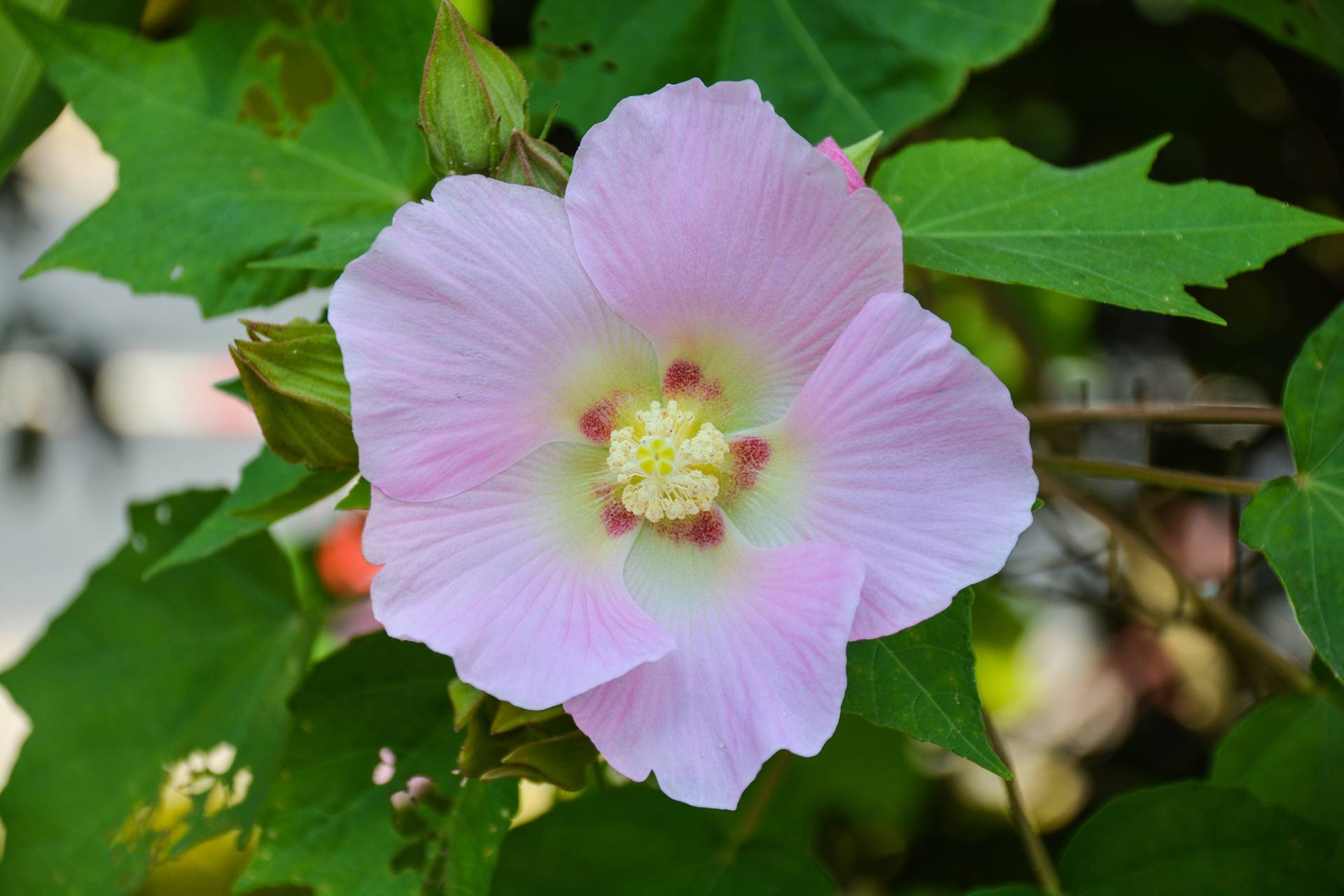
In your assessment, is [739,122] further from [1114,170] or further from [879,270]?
[1114,170]

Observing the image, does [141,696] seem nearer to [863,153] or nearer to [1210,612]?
[863,153]

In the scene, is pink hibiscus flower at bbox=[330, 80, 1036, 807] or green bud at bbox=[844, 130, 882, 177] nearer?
pink hibiscus flower at bbox=[330, 80, 1036, 807]

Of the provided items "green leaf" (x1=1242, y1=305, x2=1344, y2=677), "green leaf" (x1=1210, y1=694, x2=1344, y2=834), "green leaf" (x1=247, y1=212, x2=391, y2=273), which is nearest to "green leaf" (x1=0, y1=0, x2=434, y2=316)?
"green leaf" (x1=247, y1=212, x2=391, y2=273)

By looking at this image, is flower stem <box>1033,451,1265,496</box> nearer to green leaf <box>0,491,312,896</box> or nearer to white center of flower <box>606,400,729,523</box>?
white center of flower <box>606,400,729,523</box>

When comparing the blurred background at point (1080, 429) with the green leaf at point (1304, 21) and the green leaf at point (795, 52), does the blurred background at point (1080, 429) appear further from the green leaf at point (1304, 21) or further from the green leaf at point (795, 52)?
the green leaf at point (1304, 21)

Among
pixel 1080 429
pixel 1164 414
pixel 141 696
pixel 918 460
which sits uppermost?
pixel 918 460

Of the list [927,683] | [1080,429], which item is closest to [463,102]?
[927,683]
